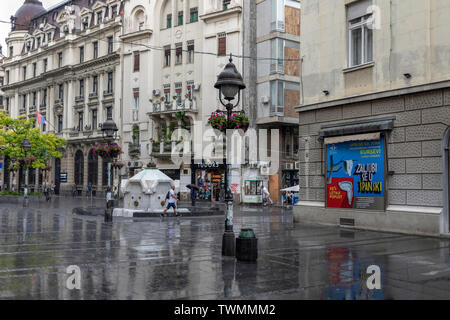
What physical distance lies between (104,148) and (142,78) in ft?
78.8

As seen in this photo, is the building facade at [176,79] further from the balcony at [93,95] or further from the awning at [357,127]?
the awning at [357,127]

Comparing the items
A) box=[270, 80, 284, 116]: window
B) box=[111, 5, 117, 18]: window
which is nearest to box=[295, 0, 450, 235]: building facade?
box=[270, 80, 284, 116]: window

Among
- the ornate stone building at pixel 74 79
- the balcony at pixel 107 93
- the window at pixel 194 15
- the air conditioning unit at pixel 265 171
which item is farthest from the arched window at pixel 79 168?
the air conditioning unit at pixel 265 171

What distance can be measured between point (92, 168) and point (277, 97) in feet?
82.8

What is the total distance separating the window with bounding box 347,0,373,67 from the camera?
1688 centimetres

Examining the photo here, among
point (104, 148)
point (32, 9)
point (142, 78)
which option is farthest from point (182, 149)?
point (32, 9)

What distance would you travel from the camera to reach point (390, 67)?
15836 mm

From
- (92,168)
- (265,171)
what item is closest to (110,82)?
(92,168)

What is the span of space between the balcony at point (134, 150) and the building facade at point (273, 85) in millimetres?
12954

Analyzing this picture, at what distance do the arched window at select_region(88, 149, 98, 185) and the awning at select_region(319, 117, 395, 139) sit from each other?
3899 cm

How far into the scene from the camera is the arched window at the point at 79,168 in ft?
181

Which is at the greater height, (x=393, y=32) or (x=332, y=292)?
(x=393, y=32)

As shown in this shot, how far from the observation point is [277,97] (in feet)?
124

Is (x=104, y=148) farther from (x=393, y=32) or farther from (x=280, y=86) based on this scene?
(x=280, y=86)
